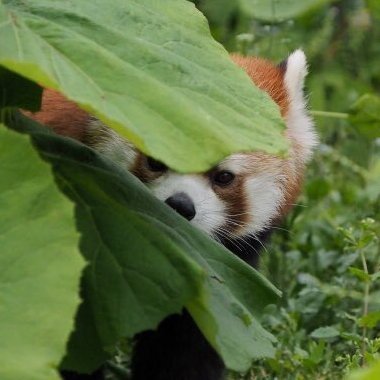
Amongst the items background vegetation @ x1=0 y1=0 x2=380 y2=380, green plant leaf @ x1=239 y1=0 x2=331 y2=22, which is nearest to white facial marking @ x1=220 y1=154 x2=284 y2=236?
background vegetation @ x1=0 y1=0 x2=380 y2=380

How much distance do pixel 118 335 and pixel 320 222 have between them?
2289mm

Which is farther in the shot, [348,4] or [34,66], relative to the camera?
[348,4]

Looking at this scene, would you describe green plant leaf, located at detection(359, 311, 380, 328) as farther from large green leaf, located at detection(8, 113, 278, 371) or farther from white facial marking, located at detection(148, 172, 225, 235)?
large green leaf, located at detection(8, 113, 278, 371)

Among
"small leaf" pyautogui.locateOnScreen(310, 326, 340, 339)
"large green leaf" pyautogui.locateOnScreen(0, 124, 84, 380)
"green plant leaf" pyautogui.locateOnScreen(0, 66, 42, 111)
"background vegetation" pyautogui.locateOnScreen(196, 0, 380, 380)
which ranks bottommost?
"background vegetation" pyautogui.locateOnScreen(196, 0, 380, 380)

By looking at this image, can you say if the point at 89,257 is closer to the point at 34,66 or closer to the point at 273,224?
the point at 34,66

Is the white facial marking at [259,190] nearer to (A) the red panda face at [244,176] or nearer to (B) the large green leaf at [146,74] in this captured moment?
(A) the red panda face at [244,176]

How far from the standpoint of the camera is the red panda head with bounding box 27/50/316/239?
316 centimetres

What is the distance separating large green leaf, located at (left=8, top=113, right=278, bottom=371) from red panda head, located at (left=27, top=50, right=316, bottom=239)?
2.39 ft

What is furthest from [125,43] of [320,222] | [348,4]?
[348,4]

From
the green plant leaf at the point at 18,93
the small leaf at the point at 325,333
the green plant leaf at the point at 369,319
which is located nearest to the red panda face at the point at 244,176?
the small leaf at the point at 325,333

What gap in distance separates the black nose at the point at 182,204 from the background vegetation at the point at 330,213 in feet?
1.32

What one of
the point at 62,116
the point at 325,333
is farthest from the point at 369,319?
the point at 62,116

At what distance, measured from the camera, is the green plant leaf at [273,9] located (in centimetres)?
415

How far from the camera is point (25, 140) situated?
1.87 m
